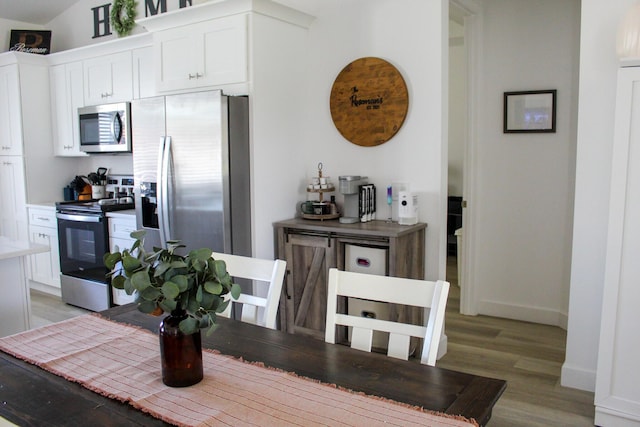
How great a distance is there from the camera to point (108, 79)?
193 inches

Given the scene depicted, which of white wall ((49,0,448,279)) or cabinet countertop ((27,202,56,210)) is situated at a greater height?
white wall ((49,0,448,279))

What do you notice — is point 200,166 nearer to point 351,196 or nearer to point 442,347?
point 351,196

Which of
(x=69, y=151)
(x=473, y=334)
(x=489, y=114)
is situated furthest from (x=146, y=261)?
(x=69, y=151)

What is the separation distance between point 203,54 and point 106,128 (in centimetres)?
168

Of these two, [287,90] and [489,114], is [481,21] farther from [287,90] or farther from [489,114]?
[287,90]

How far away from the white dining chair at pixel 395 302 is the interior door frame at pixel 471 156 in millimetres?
2855

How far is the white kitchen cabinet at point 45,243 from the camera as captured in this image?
5.10 m

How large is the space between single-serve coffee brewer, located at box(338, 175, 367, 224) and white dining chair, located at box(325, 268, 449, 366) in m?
1.75

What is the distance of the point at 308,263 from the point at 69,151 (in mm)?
3256

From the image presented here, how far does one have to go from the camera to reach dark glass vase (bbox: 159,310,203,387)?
1.38 meters

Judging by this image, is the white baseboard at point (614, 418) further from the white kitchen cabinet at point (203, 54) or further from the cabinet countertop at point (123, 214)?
the cabinet countertop at point (123, 214)

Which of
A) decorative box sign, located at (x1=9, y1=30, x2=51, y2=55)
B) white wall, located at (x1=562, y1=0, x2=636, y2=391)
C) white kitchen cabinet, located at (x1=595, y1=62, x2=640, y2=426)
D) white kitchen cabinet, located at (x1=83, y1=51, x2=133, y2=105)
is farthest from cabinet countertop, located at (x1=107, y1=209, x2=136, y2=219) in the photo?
white kitchen cabinet, located at (x1=595, y1=62, x2=640, y2=426)

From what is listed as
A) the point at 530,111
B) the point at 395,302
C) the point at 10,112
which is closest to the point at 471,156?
the point at 530,111

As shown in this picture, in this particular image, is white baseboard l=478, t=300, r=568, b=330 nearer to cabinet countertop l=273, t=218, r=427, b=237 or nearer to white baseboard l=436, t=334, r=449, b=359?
white baseboard l=436, t=334, r=449, b=359
